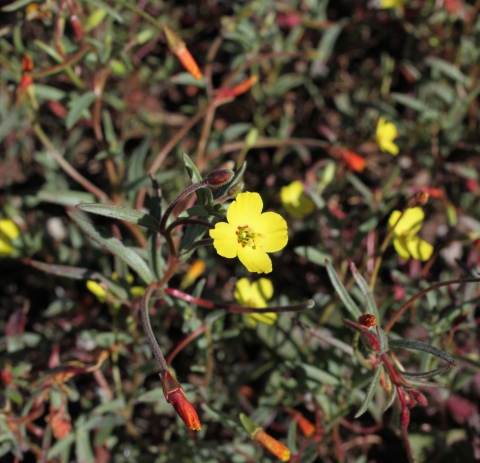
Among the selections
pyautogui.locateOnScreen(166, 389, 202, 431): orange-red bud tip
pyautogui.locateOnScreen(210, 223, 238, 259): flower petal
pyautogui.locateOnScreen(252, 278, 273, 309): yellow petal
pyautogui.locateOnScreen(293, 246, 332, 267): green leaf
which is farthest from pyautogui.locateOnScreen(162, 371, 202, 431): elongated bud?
pyautogui.locateOnScreen(293, 246, 332, 267): green leaf

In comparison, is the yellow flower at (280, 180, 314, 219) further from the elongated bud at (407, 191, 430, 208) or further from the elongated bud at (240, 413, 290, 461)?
the elongated bud at (240, 413, 290, 461)

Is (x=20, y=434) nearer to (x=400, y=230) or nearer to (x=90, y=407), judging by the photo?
(x=90, y=407)

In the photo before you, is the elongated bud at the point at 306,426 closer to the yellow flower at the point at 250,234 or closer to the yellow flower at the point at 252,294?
the yellow flower at the point at 252,294

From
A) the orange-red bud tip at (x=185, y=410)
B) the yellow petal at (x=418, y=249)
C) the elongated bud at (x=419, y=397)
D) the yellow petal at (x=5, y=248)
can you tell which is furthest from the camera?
the yellow petal at (x=5, y=248)

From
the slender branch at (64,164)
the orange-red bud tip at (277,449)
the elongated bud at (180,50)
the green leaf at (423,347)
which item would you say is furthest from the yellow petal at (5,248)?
the green leaf at (423,347)

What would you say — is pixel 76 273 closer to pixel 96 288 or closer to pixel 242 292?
pixel 96 288

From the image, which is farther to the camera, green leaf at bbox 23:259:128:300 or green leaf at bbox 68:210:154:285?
green leaf at bbox 23:259:128:300
